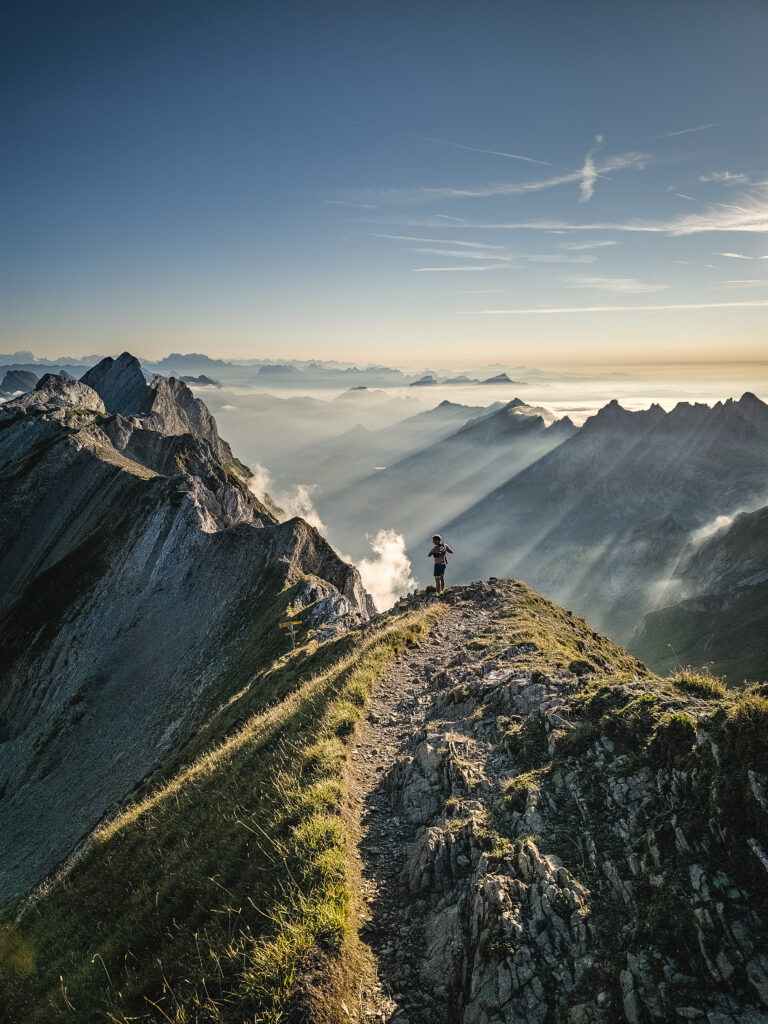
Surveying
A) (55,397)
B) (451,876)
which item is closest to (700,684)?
(451,876)

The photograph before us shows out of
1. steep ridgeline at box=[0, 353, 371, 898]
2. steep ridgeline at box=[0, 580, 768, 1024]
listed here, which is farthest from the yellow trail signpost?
steep ridgeline at box=[0, 580, 768, 1024]

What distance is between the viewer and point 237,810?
1289 cm

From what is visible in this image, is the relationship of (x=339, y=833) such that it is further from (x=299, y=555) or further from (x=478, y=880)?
(x=299, y=555)

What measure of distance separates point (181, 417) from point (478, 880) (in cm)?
18312

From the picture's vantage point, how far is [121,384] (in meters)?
180

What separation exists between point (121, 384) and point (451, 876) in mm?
201903

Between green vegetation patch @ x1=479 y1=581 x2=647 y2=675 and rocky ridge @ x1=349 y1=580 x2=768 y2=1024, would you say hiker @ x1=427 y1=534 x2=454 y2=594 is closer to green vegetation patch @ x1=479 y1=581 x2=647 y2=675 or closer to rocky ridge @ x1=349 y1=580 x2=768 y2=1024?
green vegetation patch @ x1=479 y1=581 x2=647 y2=675

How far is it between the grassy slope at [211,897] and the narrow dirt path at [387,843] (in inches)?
25.9

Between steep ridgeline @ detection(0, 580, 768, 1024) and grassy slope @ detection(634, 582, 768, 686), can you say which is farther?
grassy slope @ detection(634, 582, 768, 686)

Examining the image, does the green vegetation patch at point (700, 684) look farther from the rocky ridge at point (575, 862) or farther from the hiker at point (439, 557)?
the hiker at point (439, 557)

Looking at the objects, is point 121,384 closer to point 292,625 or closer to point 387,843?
point 292,625

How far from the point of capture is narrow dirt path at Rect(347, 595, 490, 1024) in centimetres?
777

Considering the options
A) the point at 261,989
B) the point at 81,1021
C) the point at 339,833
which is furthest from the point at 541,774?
the point at 81,1021

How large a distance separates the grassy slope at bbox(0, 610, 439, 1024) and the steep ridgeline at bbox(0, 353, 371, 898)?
19.3 m
